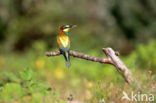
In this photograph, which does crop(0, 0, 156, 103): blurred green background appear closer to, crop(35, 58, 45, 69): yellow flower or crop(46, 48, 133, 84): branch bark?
crop(35, 58, 45, 69): yellow flower

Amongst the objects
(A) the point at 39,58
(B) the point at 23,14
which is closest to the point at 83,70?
(A) the point at 39,58

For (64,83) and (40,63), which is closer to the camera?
(64,83)

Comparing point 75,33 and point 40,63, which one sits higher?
point 40,63

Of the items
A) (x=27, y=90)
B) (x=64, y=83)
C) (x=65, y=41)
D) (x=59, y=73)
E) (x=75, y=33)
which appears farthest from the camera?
(x=75, y=33)

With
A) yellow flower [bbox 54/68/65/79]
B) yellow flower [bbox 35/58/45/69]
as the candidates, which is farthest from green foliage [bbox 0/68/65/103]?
yellow flower [bbox 35/58/45/69]

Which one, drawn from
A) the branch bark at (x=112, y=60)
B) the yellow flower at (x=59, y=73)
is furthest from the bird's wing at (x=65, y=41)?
the yellow flower at (x=59, y=73)

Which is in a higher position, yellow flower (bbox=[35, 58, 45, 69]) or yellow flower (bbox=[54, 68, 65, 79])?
yellow flower (bbox=[35, 58, 45, 69])

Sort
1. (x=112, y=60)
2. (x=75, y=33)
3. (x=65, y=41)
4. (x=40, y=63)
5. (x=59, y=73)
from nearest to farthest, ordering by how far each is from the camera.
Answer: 1. (x=65, y=41)
2. (x=112, y=60)
3. (x=59, y=73)
4. (x=40, y=63)
5. (x=75, y=33)

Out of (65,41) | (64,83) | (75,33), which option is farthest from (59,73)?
(75,33)

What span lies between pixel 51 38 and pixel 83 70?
5.79 metres

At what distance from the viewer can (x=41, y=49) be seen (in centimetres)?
1299

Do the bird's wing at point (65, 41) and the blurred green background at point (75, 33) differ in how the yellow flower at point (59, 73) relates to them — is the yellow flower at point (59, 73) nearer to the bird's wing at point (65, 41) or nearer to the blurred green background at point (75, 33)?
the blurred green background at point (75, 33)

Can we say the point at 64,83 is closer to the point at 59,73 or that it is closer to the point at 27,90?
the point at 59,73

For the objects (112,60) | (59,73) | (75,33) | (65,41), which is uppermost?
(65,41)
